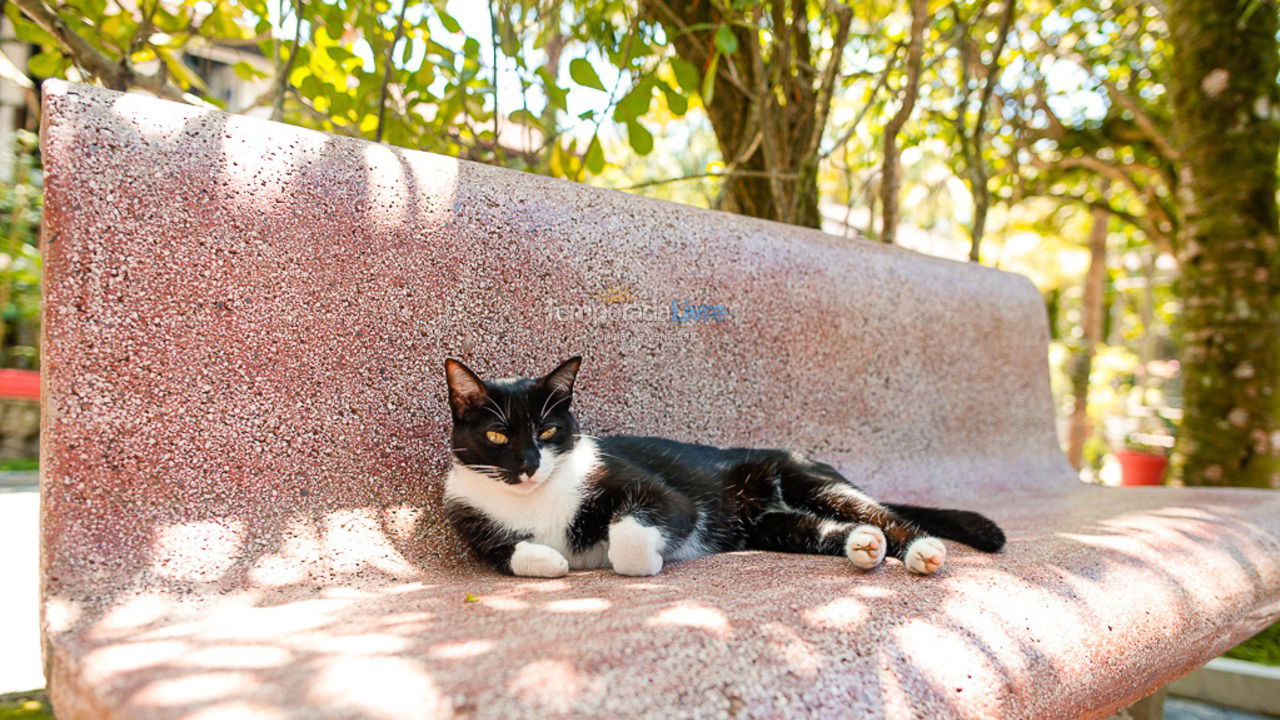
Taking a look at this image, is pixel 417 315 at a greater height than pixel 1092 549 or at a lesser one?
greater

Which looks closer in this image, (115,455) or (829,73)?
(115,455)

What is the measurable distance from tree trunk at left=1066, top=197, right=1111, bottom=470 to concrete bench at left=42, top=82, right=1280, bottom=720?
14.9 feet

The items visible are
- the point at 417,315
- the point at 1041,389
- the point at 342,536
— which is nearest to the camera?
the point at 342,536

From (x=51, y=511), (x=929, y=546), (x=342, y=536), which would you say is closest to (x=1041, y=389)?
(x=929, y=546)

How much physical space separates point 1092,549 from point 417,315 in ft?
4.90

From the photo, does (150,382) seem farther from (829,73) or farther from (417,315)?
(829,73)

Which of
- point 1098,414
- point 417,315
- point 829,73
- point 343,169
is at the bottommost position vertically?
point 1098,414

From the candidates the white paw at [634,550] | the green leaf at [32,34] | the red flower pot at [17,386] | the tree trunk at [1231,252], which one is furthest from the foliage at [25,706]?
the red flower pot at [17,386]

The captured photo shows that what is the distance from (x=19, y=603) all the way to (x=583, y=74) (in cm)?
226

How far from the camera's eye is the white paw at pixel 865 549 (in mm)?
1406

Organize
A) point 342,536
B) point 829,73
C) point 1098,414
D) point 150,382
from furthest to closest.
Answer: point 1098,414 < point 829,73 < point 342,536 < point 150,382

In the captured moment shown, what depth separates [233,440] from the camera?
141 centimetres

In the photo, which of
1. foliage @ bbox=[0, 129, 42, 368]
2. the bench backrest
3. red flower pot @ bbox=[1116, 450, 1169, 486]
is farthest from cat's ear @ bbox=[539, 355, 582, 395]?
foliage @ bbox=[0, 129, 42, 368]

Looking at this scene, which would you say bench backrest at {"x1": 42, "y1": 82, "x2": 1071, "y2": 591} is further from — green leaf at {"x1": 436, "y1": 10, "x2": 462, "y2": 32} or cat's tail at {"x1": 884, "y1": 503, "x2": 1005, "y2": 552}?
green leaf at {"x1": 436, "y1": 10, "x2": 462, "y2": 32}
